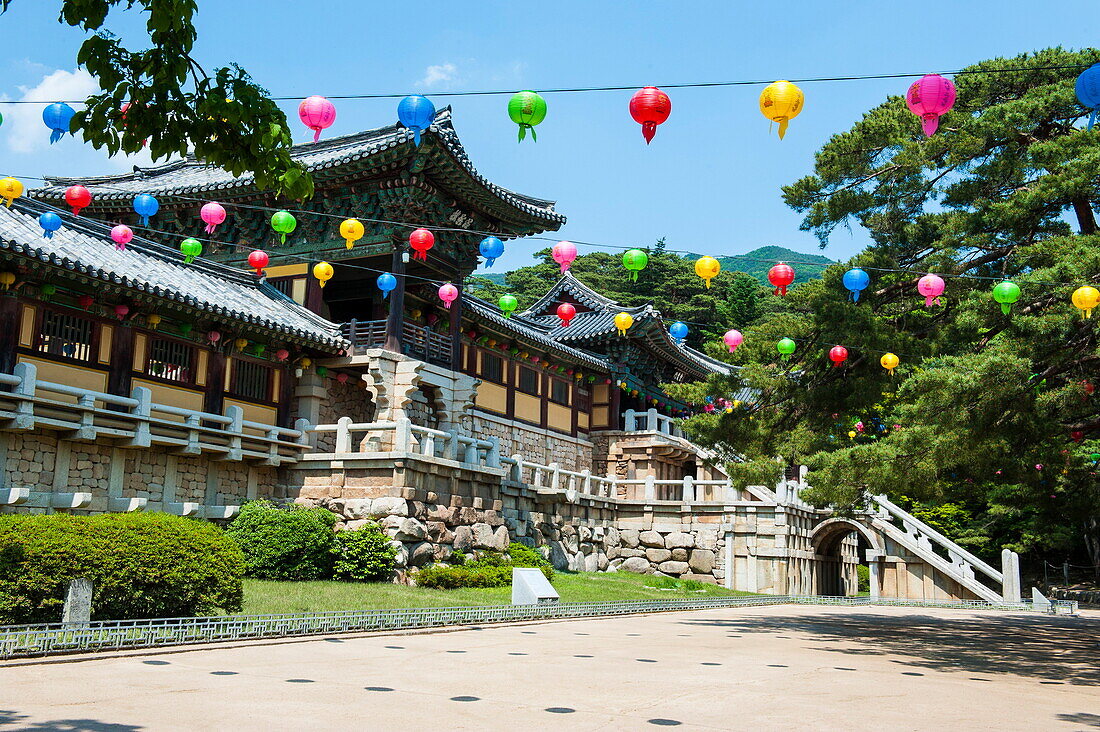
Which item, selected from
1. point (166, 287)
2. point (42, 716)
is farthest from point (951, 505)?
point (42, 716)

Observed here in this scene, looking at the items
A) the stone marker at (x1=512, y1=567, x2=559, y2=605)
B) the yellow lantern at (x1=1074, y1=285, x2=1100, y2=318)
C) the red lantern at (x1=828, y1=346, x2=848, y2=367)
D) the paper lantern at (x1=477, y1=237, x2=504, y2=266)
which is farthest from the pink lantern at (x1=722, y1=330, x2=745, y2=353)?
the yellow lantern at (x1=1074, y1=285, x2=1100, y2=318)

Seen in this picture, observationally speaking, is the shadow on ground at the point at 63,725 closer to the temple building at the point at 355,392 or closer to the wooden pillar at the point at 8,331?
the temple building at the point at 355,392

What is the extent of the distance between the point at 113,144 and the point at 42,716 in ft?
12.3

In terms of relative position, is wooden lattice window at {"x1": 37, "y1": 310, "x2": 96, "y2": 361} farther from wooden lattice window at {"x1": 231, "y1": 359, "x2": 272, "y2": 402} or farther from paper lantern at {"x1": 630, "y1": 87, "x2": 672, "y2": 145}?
paper lantern at {"x1": 630, "y1": 87, "x2": 672, "y2": 145}

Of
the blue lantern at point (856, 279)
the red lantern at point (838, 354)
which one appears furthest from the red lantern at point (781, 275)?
the red lantern at point (838, 354)

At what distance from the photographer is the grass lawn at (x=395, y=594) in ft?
45.5

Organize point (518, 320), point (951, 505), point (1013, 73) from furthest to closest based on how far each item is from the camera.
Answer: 1. point (951, 505)
2. point (518, 320)
3. point (1013, 73)

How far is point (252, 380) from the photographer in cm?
2078

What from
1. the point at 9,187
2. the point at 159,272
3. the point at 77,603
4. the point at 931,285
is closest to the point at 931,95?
the point at 931,285

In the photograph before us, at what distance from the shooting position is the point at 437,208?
22.8 metres

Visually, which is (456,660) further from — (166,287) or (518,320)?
(518,320)

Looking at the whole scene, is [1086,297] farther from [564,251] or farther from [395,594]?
[395,594]

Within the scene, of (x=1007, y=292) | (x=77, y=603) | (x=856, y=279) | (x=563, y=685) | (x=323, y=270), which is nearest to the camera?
(x=563, y=685)

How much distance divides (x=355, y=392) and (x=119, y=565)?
13456 mm
